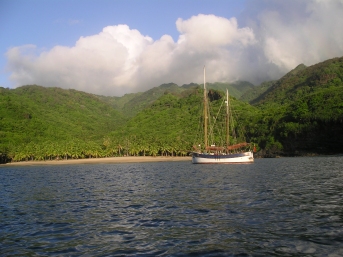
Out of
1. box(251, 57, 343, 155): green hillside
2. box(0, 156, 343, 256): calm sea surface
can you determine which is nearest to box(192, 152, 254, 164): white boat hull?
box(251, 57, 343, 155): green hillside

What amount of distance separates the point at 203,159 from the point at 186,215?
76875mm

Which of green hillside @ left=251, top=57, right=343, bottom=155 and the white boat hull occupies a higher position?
green hillside @ left=251, top=57, right=343, bottom=155

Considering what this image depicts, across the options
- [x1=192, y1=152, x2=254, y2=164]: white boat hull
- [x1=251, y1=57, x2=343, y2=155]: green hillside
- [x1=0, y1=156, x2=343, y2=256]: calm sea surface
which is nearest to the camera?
[x1=0, y1=156, x2=343, y2=256]: calm sea surface

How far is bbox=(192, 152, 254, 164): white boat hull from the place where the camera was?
89688 mm

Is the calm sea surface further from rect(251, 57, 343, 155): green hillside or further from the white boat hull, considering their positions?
rect(251, 57, 343, 155): green hillside

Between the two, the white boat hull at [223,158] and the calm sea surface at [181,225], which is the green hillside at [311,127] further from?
the calm sea surface at [181,225]

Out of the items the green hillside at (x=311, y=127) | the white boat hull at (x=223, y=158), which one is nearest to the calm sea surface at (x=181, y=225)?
the white boat hull at (x=223, y=158)

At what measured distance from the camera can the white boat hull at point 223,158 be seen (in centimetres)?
8969

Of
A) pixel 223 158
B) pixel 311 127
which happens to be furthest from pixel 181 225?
pixel 311 127

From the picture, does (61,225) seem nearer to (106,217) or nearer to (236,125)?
(106,217)

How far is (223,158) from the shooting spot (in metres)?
92.2

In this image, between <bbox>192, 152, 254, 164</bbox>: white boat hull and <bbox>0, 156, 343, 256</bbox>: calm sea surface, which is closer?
<bbox>0, 156, 343, 256</bbox>: calm sea surface

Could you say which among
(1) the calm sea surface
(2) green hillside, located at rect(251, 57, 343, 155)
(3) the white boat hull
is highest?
(2) green hillside, located at rect(251, 57, 343, 155)

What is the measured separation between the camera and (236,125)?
193 m
